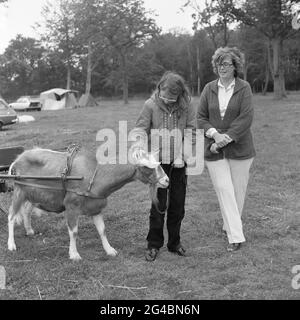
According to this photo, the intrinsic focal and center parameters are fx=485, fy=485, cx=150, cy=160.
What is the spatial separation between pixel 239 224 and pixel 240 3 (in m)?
34.5

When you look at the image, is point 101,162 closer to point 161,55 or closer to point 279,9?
point 279,9

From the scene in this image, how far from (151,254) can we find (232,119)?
6.15 feet

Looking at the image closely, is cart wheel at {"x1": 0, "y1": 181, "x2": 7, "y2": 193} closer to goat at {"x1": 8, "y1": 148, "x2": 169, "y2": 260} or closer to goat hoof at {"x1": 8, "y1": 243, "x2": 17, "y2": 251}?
goat at {"x1": 8, "y1": 148, "x2": 169, "y2": 260}

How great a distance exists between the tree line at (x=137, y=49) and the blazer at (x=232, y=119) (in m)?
23.0

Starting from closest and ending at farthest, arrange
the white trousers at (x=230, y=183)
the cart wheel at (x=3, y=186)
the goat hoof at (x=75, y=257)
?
1. the goat hoof at (x=75, y=257)
2. the white trousers at (x=230, y=183)
3. the cart wheel at (x=3, y=186)

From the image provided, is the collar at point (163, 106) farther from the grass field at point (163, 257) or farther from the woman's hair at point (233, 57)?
the grass field at point (163, 257)

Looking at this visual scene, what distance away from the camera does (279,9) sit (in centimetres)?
3388

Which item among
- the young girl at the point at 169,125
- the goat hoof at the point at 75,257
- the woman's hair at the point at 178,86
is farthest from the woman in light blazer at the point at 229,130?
the goat hoof at the point at 75,257

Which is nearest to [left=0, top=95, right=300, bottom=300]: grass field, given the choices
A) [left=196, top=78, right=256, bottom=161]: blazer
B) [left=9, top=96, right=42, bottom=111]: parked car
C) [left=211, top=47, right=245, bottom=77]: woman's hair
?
[left=196, top=78, right=256, bottom=161]: blazer

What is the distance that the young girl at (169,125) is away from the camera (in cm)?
529

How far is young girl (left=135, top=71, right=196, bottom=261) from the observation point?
5.29m

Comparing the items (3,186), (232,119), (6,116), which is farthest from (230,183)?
(6,116)

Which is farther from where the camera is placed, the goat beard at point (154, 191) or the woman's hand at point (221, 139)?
the woman's hand at point (221, 139)
